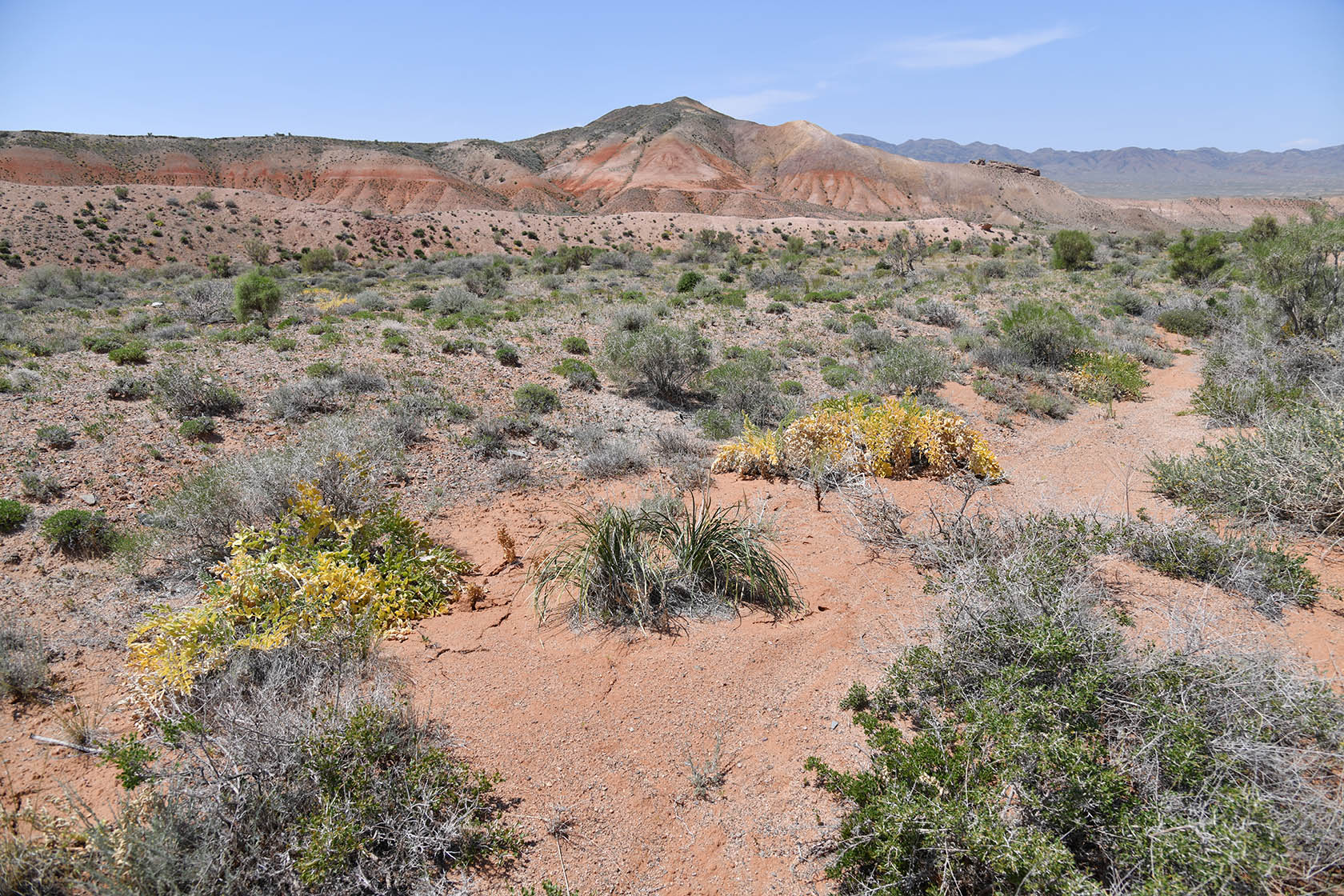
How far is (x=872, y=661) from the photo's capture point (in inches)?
160

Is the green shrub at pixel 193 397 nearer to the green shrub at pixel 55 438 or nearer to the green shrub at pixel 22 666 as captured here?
the green shrub at pixel 55 438

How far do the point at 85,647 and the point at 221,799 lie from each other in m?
2.64

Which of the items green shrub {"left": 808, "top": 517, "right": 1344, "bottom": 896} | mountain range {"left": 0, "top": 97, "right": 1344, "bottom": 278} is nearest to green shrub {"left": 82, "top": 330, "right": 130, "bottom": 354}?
green shrub {"left": 808, "top": 517, "right": 1344, "bottom": 896}

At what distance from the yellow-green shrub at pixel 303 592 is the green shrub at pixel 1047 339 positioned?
11.2 m

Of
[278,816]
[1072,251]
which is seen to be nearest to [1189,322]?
[1072,251]

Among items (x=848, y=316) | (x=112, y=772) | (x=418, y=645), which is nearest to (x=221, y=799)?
(x=112, y=772)

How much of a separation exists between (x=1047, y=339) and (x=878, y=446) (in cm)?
696

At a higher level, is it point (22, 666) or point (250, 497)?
point (250, 497)

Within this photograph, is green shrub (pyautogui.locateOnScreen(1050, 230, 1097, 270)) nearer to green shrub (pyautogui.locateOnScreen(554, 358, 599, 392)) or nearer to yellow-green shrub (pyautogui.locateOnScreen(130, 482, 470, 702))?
green shrub (pyautogui.locateOnScreen(554, 358, 599, 392))

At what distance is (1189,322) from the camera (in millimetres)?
14320

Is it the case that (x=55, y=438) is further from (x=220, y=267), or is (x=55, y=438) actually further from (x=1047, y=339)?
(x=220, y=267)

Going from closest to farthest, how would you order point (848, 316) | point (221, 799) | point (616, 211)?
point (221, 799) → point (848, 316) → point (616, 211)

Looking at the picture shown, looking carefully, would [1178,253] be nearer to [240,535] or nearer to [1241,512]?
[1241,512]

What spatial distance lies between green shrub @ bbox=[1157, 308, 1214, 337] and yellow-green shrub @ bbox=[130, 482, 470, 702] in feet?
56.1
